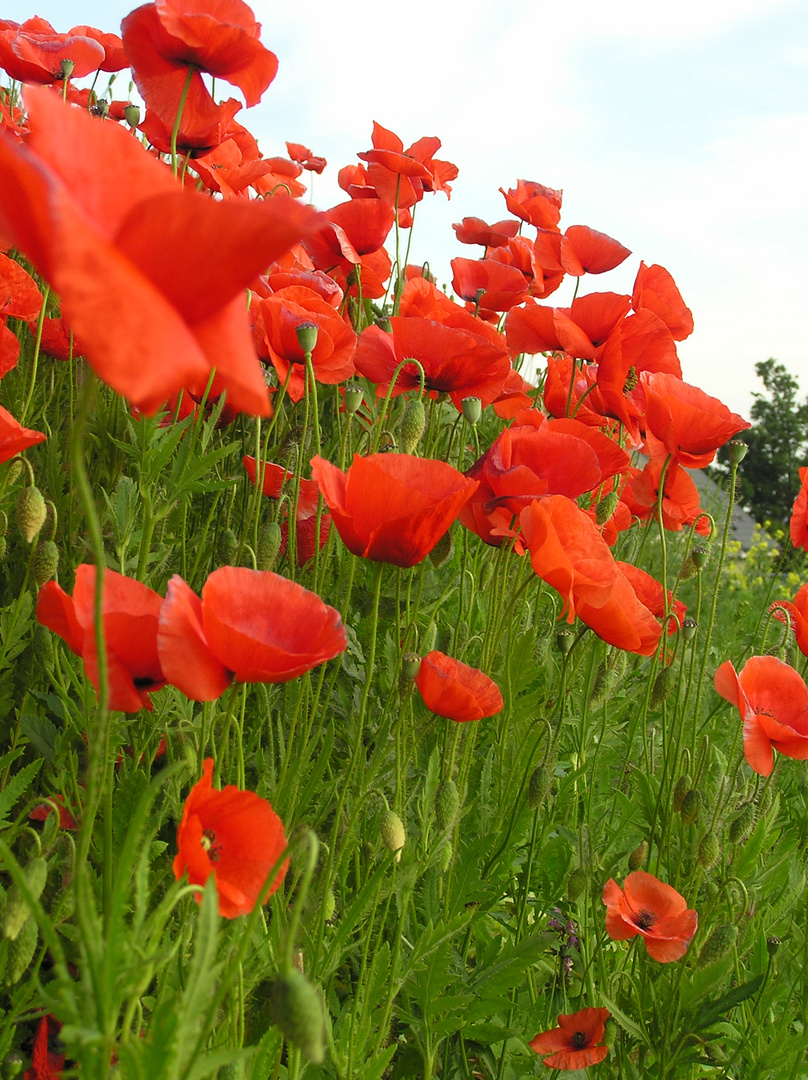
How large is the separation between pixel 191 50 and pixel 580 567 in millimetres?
1011

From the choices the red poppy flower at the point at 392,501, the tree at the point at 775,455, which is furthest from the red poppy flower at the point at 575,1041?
the tree at the point at 775,455

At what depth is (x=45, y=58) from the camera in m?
2.31

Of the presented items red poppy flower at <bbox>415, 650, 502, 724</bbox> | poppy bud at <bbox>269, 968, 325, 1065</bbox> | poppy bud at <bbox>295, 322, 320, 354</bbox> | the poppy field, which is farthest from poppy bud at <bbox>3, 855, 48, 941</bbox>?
poppy bud at <bbox>295, 322, 320, 354</bbox>

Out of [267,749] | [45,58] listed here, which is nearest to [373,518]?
[267,749]

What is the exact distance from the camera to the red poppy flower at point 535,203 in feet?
8.94

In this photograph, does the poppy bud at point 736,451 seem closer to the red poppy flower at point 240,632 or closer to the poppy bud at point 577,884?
the poppy bud at point 577,884

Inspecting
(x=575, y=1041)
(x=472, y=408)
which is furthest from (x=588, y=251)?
(x=575, y=1041)

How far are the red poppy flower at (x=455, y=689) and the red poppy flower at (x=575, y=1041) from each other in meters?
0.54

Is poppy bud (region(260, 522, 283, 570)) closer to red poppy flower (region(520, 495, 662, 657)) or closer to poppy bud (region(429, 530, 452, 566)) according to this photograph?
poppy bud (region(429, 530, 452, 566))

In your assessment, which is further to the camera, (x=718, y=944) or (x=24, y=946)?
(x=718, y=944)

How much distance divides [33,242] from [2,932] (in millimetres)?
626

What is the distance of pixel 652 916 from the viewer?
142 cm

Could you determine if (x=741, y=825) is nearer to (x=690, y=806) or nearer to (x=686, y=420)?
(x=690, y=806)

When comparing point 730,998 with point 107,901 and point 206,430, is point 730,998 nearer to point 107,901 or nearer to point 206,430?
point 107,901
